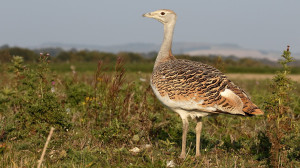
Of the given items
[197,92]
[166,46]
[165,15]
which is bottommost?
[197,92]

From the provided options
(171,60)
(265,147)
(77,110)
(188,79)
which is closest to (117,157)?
(188,79)

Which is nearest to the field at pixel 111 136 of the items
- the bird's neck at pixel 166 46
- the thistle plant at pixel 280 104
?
the thistle plant at pixel 280 104

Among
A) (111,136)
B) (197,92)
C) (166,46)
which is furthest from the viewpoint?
(166,46)

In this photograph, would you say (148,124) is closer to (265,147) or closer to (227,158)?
(227,158)

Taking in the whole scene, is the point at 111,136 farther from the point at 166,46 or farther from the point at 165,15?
the point at 165,15

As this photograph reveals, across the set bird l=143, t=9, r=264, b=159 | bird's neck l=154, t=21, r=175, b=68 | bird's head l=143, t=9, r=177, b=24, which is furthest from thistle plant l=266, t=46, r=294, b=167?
bird's head l=143, t=9, r=177, b=24

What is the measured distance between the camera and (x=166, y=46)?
5.36 metres

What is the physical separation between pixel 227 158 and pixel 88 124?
2.29 metres

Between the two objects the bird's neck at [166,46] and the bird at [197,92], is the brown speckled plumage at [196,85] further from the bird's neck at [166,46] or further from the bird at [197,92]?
the bird's neck at [166,46]

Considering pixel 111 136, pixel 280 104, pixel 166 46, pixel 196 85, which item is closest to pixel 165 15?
pixel 166 46

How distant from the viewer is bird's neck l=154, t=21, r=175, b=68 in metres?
5.28

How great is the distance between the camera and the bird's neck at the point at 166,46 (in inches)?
208

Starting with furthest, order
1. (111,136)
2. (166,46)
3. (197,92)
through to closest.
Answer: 1. (166,46)
2. (111,136)
3. (197,92)

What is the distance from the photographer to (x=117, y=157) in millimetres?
4164
